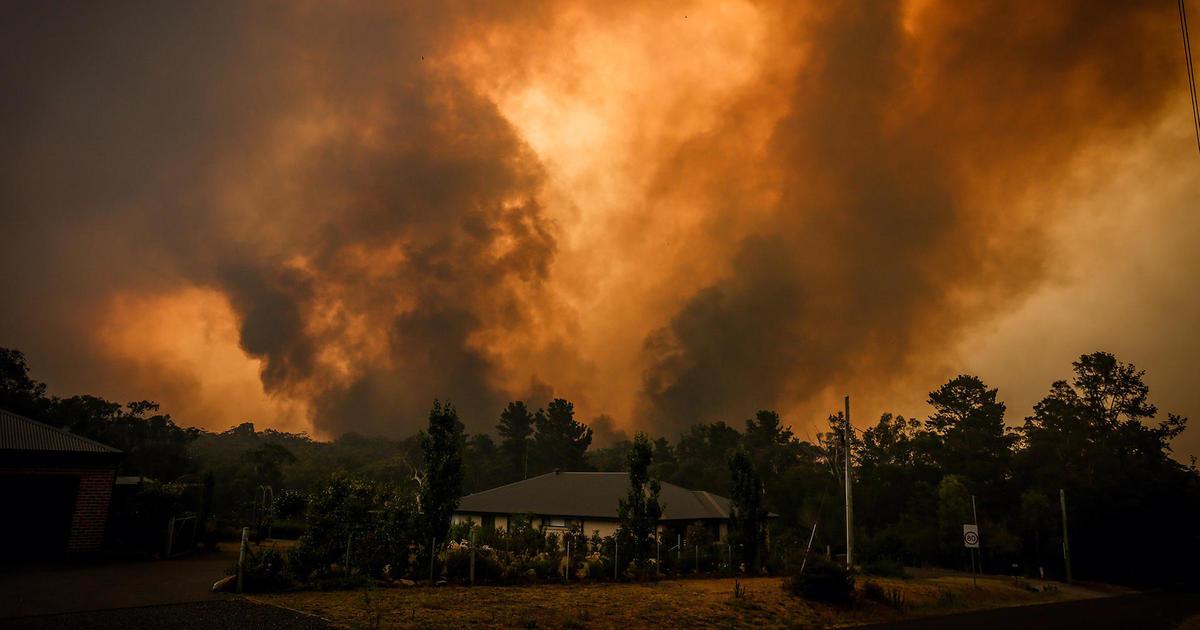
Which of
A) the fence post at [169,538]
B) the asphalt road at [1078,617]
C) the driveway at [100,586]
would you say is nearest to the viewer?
the driveway at [100,586]

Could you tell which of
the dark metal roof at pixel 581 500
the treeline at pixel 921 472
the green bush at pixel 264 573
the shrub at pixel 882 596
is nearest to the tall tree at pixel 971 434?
the treeline at pixel 921 472

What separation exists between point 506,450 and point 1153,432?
86975mm

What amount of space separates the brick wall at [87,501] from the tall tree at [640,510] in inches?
870

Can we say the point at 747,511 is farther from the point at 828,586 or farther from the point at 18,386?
the point at 18,386

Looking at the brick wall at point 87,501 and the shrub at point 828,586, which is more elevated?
the brick wall at point 87,501

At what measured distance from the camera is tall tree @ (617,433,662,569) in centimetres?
3042

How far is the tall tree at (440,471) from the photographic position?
951 inches

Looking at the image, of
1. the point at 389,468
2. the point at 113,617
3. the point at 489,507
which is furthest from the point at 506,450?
the point at 113,617

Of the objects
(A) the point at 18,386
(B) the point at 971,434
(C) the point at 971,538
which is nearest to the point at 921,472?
(B) the point at 971,434

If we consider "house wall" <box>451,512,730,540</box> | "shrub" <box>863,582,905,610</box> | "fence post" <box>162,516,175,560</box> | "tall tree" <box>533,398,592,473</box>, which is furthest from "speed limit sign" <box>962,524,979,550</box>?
"tall tree" <box>533,398,592,473</box>

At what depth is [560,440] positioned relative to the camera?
102 m

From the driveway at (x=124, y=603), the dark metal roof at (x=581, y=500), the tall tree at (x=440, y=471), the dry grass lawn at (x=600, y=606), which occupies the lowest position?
the dry grass lawn at (x=600, y=606)

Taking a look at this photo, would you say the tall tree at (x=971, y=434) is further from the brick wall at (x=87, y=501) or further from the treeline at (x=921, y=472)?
the brick wall at (x=87, y=501)

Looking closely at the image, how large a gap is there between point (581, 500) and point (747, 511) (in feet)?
52.9
